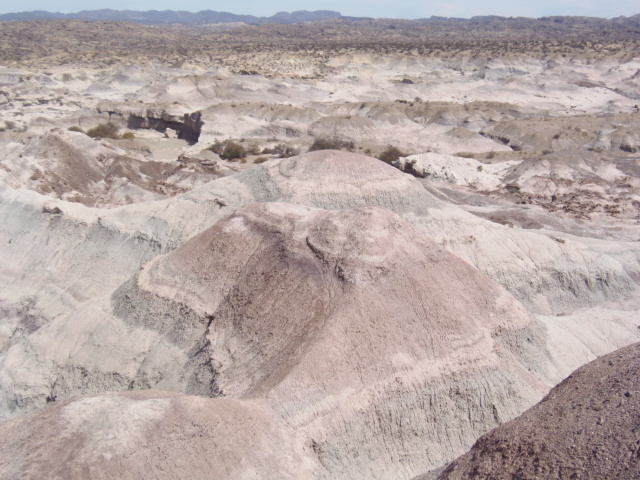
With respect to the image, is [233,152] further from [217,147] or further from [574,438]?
[574,438]

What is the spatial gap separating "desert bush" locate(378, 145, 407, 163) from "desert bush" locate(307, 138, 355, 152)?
10.9 feet

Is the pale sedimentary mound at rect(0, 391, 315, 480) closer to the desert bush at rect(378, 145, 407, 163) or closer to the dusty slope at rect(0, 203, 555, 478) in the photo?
the dusty slope at rect(0, 203, 555, 478)

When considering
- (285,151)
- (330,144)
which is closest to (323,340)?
(285,151)

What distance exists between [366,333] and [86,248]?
1325 cm

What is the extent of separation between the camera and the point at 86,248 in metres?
20.0

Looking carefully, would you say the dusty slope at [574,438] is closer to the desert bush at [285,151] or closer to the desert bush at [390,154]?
the desert bush at [390,154]

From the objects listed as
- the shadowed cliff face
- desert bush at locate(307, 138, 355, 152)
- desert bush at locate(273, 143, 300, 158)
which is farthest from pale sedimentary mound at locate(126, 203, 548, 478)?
the shadowed cliff face

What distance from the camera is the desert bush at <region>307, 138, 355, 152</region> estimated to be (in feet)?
141

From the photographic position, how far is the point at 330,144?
43688mm

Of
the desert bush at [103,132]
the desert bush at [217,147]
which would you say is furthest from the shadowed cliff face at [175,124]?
the desert bush at [217,147]

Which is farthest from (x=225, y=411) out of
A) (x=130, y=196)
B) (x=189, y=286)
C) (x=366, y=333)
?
(x=130, y=196)

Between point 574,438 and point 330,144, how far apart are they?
3832 centimetres

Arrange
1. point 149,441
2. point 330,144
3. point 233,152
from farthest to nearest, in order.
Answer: point 330,144, point 233,152, point 149,441

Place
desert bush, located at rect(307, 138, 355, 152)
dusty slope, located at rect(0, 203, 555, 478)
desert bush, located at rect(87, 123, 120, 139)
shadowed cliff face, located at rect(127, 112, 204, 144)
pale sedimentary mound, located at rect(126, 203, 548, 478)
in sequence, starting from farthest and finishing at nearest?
shadowed cliff face, located at rect(127, 112, 204, 144) < desert bush, located at rect(87, 123, 120, 139) < desert bush, located at rect(307, 138, 355, 152) < dusty slope, located at rect(0, 203, 555, 478) < pale sedimentary mound, located at rect(126, 203, 548, 478)
